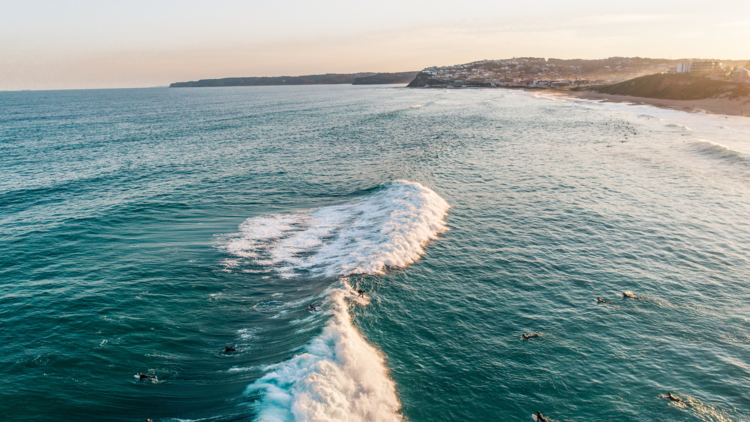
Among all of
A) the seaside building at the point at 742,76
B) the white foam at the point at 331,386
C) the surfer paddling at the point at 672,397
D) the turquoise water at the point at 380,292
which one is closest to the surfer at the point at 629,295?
the turquoise water at the point at 380,292

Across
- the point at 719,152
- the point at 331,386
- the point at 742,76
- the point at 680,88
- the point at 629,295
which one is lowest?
the point at 331,386

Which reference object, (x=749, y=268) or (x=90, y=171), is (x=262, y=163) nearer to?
(x=90, y=171)

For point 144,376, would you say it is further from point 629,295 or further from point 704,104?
point 704,104

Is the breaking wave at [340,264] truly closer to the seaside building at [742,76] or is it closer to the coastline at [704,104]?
the coastline at [704,104]

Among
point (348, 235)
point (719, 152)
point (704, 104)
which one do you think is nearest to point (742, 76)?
point (704, 104)

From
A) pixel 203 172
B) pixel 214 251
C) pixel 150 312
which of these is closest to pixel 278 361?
pixel 150 312

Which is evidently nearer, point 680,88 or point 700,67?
point 680,88

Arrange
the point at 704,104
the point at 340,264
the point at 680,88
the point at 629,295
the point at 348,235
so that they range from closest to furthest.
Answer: the point at 629,295 < the point at 340,264 < the point at 348,235 < the point at 704,104 < the point at 680,88
